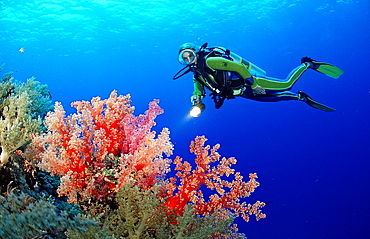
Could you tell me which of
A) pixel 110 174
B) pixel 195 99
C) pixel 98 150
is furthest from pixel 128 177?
pixel 195 99

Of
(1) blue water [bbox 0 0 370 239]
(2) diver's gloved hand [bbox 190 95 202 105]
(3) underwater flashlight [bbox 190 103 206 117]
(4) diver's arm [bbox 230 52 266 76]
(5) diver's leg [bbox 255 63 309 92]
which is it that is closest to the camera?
(3) underwater flashlight [bbox 190 103 206 117]

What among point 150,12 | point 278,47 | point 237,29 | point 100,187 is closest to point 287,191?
point 278,47

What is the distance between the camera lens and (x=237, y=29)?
35.1 metres

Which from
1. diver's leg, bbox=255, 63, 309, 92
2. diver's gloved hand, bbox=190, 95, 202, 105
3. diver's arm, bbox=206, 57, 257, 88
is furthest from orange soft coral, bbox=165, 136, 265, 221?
diver's leg, bbox=255, 63, 309, 92

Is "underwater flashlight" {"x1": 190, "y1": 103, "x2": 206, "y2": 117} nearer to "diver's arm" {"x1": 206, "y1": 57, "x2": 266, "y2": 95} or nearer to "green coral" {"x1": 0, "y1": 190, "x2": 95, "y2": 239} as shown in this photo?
"diver's arm" {"x1": 206, "y1": 57, "x2": 266, "y2": 95}

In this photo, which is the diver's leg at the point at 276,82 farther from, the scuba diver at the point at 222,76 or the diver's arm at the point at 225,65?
the diver's arm at the point at 225,65

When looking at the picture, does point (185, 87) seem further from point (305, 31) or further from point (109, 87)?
point (305, 31)

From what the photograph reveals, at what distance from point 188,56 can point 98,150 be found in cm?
254

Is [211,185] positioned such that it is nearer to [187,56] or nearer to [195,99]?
[195,99]

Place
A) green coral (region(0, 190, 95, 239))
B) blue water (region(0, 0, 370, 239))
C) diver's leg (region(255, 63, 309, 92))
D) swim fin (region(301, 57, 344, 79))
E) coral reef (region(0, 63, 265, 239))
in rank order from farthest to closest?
blue water (region(0, 0, 370, 239)) → swim fin (region(301, 57, 344, 79)) → diver's leg (region(255, 63, 309, 92)) → coral reef (region(0, 63, 265, 239)) → green coral (region(0, 190, 95, 239))

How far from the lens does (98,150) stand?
3.81 metres

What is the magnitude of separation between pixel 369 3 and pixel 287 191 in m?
34.0

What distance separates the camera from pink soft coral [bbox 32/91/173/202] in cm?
345

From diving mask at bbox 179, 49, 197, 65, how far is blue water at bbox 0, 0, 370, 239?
16.9m
